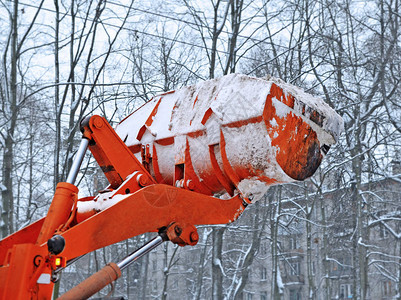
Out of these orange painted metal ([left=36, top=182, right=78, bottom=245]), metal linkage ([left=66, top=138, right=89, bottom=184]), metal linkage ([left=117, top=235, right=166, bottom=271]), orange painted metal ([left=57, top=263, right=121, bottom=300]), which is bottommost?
orange painted metal ([left=57, top=263, right=121, bottom=300])

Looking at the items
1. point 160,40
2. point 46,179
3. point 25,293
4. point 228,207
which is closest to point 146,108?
point 228,207

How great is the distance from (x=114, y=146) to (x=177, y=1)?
12.1m

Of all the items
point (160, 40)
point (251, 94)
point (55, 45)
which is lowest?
point (251, 94)

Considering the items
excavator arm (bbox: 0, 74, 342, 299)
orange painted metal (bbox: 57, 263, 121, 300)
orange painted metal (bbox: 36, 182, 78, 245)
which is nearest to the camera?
orange painted metal (bbox: 57, 263, 121, 300)

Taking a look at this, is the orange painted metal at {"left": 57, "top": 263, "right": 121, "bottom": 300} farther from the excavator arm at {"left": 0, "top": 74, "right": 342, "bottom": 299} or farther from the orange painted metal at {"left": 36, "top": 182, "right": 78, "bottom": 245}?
the orange painted metal at {"left": 36, "top": 182, "right": 78, "bottom": 245}

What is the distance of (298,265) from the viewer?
4119cm

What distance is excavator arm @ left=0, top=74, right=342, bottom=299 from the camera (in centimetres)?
328

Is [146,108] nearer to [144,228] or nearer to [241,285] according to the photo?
[144,228]

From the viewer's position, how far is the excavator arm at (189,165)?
3.28 meters

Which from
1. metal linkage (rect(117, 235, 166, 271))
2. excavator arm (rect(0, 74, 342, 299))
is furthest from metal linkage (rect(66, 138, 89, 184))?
metal linkage (rect(117, 235, 166, 271))

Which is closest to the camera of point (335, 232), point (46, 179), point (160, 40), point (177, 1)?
point (177, 1)

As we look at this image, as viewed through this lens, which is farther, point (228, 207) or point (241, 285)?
point (241, 285)

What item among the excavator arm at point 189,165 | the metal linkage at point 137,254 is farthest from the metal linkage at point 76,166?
the metal linkage at point 137,254

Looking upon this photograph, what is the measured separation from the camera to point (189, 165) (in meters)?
3.94
